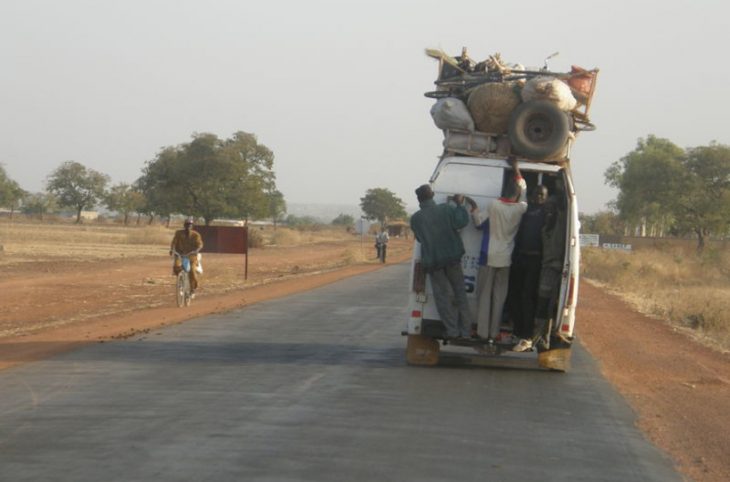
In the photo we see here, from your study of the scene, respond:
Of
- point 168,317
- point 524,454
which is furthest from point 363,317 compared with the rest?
point 524,454

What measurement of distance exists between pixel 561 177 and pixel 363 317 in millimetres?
8268

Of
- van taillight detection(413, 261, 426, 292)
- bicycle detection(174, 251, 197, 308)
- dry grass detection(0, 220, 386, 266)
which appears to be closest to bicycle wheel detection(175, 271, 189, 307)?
bicycle detection(174, 251, 197, 308)

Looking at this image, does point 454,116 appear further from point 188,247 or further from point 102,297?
point 102,297

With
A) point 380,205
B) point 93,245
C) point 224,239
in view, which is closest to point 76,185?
point 380,205

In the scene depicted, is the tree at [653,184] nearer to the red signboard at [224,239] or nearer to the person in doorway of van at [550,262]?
the red signboard at [224,239]

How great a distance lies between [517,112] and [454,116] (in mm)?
787

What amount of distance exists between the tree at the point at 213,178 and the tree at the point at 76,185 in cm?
7647

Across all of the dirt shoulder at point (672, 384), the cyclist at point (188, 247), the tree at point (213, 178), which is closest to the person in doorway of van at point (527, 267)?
the dirt shoulder at point (672, 384)

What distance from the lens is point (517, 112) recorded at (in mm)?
12734

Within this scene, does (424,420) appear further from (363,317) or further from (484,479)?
(363,317)

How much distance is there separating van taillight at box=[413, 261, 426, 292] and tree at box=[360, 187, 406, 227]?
146 meters

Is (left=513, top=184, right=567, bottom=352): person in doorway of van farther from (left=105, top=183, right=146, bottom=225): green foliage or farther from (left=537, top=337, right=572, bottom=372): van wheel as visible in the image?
(left=105, top=183, right=146, bottom=225): green foliage

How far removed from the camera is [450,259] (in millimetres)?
12078

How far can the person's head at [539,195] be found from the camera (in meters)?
12.3
